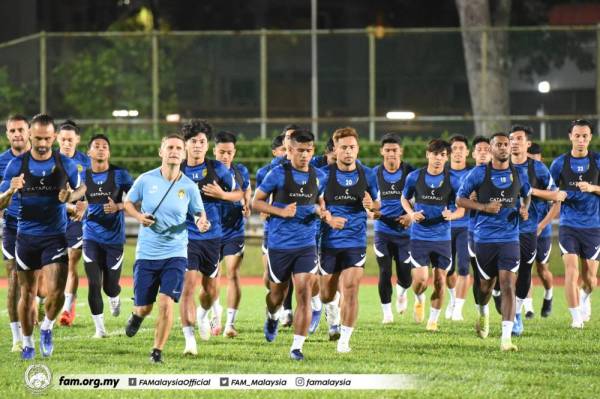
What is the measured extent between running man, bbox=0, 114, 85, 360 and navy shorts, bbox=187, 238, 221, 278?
61.8 inches

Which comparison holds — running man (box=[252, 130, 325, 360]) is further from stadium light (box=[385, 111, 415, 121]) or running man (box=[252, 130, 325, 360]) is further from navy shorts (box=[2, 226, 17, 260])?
stadium light (box=[385, 111, 415, 121])

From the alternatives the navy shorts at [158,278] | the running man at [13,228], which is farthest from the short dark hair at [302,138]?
the running man at [13,228]

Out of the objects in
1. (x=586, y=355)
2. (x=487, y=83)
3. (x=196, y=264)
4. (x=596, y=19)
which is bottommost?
(x=586, y=355)

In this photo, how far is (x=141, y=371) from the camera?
39.1 feet

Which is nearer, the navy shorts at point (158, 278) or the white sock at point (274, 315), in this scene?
the navy shorts at point (158, 278)

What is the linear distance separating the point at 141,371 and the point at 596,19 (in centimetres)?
3069

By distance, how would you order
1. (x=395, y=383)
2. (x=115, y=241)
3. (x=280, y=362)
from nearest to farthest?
1. (x=395, y=383)
2. (x=280, y=362)
3. (x=115, y=241)

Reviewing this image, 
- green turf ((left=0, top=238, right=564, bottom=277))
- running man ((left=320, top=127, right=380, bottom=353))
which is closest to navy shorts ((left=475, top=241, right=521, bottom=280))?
running man ((left=320, top=127, right=380, bottom=353))

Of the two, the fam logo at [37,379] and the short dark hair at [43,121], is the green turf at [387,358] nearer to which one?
the fam logo at [37,379]

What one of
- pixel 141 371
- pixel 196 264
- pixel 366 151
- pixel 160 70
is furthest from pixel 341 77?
pixel 141 371

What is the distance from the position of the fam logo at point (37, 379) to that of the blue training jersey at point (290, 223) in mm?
2710

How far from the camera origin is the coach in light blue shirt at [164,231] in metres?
12.3

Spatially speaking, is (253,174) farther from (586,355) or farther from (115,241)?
(586,355)

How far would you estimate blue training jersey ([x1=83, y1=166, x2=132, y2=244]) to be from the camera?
15.3 meters
